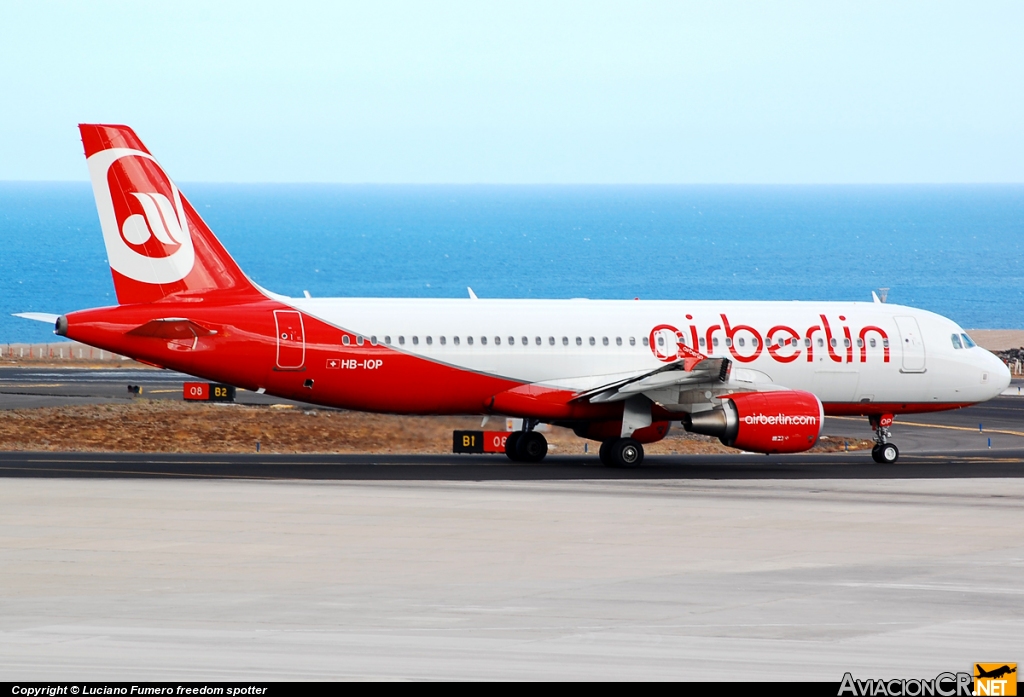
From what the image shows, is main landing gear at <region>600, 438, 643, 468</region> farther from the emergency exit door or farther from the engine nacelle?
the emergency exit door

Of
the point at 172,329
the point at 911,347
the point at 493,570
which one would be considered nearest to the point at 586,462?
the point at 911,347

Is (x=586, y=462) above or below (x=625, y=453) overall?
below

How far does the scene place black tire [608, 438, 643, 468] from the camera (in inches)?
1382

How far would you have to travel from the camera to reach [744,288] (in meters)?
182

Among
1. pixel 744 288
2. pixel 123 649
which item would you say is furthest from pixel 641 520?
pixel 744 288

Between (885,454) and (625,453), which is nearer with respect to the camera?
(625,453)

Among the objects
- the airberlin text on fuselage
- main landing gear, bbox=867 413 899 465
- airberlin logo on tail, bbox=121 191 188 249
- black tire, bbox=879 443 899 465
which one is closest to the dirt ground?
the airberlin text on fuselage

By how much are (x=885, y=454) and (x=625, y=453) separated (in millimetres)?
7222

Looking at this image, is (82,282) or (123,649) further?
(82,282)

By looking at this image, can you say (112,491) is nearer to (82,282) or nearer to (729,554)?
(729,554)

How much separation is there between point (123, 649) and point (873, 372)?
89.7 ft

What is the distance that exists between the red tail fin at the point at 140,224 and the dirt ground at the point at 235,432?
6.33 meters

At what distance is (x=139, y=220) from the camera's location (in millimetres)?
33000

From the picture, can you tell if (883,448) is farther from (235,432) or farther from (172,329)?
(172,329)
